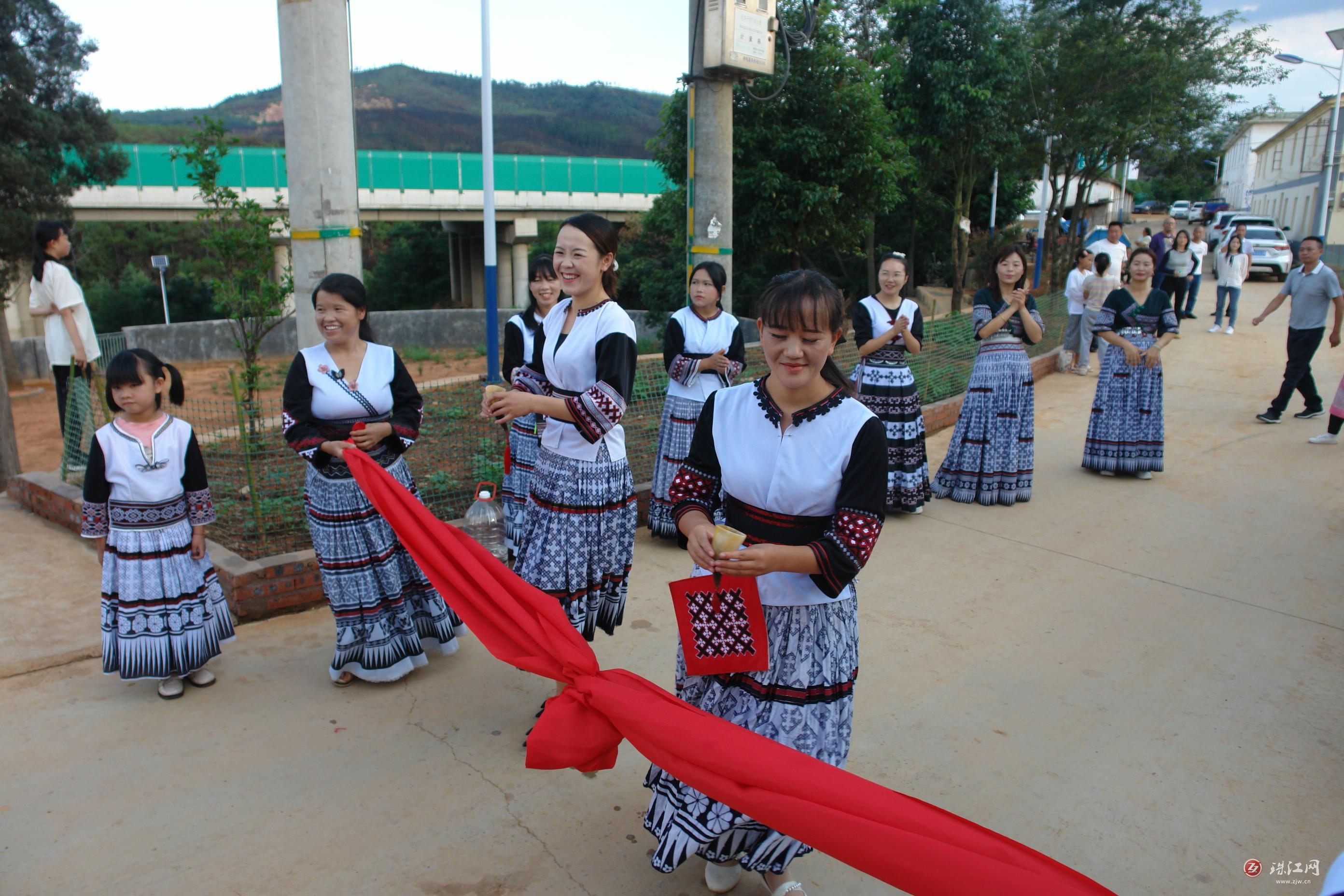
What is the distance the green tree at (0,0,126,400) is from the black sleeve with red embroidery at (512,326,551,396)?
56.3ft

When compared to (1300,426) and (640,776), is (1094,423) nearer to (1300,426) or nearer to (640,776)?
(1300,426)

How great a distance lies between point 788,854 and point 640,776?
0.89m

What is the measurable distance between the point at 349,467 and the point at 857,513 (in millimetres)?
2278

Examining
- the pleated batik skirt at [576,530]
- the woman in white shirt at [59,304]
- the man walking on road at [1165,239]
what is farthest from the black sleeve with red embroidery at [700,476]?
the man walking on road at [1165,239]

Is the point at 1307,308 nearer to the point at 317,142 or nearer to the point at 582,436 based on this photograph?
the point at 582,436

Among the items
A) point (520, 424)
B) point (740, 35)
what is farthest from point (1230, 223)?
point (520, 424)

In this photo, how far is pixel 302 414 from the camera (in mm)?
3666

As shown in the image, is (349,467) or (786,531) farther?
(349,467)

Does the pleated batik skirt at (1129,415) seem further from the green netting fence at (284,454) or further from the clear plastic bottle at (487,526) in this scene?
the clear plastic bottle at (487,526)

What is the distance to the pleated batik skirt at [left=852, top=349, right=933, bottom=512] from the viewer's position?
6.34m

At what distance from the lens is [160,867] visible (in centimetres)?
274

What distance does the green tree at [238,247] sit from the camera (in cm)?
848

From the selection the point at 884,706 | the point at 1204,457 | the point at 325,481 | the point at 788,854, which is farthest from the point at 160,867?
the point at 1204,457

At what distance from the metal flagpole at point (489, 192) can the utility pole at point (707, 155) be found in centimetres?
437
